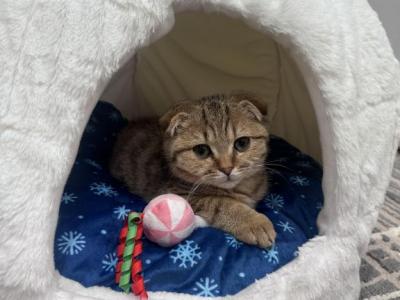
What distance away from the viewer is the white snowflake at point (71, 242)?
1156 millimetres

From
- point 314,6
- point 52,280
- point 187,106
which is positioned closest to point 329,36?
point 314,6

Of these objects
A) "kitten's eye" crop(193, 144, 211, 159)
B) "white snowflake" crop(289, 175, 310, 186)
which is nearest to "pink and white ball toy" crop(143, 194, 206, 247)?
"kitten's eye" crop(193, 144, 211, 159)

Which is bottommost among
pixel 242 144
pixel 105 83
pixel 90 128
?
pixel 90 128

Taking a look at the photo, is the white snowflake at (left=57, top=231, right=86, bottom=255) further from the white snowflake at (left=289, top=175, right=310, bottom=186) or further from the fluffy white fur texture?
the white snowflake at (left=289, top=175, right=310, bottom=186)

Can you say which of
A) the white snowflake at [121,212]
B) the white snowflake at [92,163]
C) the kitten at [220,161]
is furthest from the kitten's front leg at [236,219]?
the white snowflake at [92,163]

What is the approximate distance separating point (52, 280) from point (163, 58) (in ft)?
3.91

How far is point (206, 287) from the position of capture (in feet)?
3.71

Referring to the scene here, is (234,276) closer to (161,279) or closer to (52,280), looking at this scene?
(161,279)

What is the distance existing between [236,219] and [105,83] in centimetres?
55

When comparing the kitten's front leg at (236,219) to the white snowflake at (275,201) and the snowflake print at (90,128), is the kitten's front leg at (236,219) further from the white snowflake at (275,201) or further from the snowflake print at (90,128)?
the snowflake print at (90,128)

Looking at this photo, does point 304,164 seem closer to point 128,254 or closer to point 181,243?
point 181,243

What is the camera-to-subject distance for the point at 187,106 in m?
1.46

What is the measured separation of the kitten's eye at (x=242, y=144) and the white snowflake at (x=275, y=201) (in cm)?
23

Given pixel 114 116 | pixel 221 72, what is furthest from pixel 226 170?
pixel 114 116
